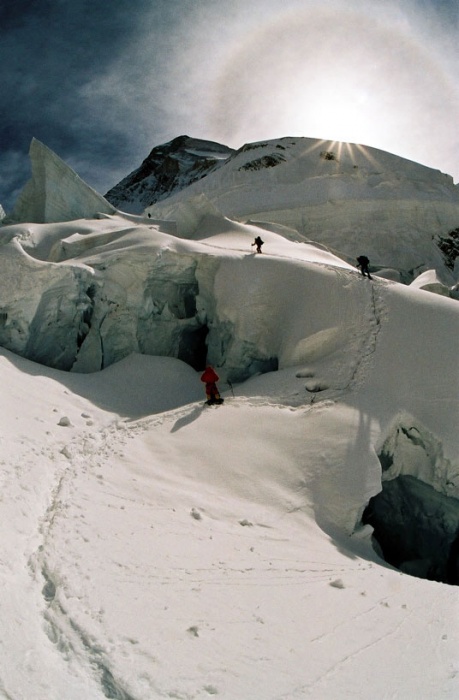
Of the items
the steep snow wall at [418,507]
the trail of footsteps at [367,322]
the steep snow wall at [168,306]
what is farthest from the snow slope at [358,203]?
the steep snow wall at [418,507]

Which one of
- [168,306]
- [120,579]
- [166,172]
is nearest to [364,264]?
[168,306]

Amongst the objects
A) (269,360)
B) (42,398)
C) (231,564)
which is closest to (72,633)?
(231,564)

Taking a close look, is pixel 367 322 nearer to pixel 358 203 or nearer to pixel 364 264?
pixel 364 264

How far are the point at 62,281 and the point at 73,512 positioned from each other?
800cm

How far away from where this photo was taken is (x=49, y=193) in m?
18.3

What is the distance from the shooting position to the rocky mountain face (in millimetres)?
89188

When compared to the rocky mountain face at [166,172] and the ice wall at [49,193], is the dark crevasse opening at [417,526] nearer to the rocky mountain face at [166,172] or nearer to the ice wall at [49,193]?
the ice wall at [49,193]

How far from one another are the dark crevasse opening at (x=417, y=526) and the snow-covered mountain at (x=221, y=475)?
0.11 feet

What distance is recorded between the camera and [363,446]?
23.3 ft

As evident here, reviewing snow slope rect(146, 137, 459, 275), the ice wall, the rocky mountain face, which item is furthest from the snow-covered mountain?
the rocky mountain face

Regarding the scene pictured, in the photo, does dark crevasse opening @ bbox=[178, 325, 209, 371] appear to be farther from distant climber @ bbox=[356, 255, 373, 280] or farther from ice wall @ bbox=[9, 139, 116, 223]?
ice wall @ bbox=[9, 139, 116, 223]

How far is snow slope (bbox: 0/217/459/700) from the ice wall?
712cm

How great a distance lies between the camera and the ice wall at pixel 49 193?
18375 mm

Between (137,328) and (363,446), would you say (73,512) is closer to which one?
(363,446)
